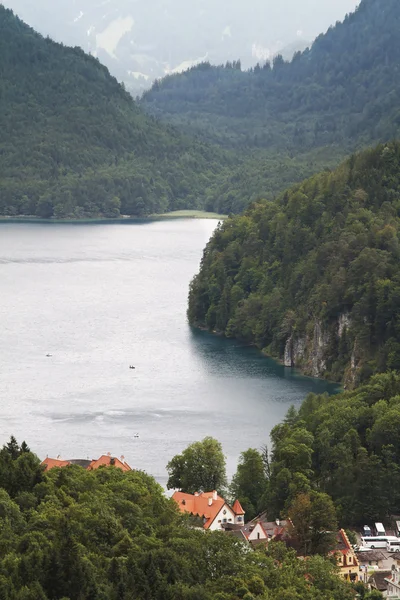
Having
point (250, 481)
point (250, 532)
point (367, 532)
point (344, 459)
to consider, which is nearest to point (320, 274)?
point (344, 459)

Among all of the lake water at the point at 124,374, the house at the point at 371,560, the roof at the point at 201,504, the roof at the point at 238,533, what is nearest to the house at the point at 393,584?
the house at the point at 371,560

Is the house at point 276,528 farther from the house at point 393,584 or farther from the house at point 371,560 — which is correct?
the house at point 393,584

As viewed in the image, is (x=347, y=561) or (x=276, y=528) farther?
(x=276, y=528)

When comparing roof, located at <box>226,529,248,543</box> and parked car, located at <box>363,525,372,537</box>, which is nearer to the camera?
roof, located at <box>226,529,248,543</box>

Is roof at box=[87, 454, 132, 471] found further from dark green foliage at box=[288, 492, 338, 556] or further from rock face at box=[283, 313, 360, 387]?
rock face at box=[283, 313, 360, 387]

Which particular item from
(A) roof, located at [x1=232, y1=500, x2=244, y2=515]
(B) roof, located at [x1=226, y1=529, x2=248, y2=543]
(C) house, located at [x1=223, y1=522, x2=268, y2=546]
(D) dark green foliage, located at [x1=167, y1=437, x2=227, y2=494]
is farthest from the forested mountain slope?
(B) roof, located at [x1=226, y1=529, x2=248, y2=543]

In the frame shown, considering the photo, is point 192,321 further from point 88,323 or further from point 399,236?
point 399,236

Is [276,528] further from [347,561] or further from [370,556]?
[347,561]
